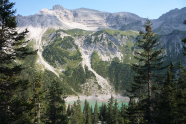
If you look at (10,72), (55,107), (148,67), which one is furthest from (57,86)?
(148,67)

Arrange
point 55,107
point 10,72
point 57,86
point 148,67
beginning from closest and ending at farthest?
1. point 10,72
2. point 148,67
3. point 55,107
4. point 57,86

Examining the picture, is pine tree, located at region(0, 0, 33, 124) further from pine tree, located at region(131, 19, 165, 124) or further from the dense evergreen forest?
pine tree, located at region(131, 19, 165, 124)

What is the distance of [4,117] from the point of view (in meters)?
9.84

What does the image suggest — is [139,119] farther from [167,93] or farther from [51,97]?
[51,97]

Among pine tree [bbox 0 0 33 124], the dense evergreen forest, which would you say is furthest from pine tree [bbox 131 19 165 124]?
pine tree [bbox 0 0 33 124]

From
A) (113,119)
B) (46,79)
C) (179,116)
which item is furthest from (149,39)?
(46,79)

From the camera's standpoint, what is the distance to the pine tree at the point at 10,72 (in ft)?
35.3

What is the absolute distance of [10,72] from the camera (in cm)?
1199

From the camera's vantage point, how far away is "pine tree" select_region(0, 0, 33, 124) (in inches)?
424

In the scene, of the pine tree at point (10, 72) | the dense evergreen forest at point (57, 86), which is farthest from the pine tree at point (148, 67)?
the pine tree at point (10, 72)

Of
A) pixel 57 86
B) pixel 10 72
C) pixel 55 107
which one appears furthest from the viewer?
pixel 57 86

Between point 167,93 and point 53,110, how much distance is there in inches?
745

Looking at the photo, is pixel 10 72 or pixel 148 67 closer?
pixel 10 72

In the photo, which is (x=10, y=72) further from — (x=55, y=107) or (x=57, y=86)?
(x=55, y=107)
